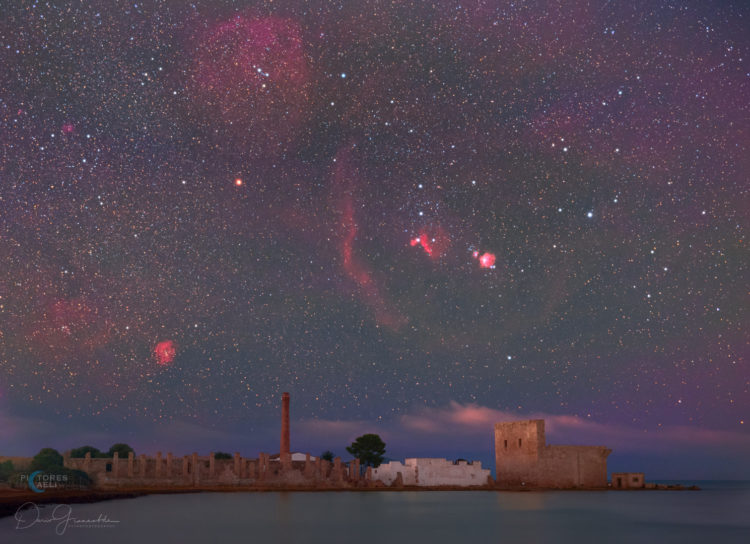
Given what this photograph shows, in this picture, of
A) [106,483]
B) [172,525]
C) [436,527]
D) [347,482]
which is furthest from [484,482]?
[172,525]

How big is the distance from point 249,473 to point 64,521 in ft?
136

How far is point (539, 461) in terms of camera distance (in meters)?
82.7

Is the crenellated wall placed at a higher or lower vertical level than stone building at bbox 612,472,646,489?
higher

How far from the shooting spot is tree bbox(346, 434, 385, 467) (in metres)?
97.1

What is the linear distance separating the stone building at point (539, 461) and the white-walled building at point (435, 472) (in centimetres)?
291

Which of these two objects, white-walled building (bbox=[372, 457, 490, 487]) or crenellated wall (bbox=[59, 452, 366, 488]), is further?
white-walled building (bbox=[372, 457, 490, 487])

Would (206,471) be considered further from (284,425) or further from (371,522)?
(371,522)

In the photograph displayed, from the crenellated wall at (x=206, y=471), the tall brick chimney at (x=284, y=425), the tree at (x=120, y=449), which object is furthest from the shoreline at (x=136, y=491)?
the tree at (x=120, y=449)

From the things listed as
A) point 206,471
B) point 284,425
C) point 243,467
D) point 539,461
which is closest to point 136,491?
point 206,471

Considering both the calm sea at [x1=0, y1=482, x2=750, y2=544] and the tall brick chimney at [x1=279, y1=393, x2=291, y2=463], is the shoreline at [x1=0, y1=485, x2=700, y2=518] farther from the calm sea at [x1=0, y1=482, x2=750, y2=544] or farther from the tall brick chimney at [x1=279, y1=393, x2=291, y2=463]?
the tall brick chimney at [x1=279, y1=393, x2=291, y2=463]

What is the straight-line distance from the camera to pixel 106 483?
71.2 m

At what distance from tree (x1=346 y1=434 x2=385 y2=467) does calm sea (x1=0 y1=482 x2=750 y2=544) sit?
109 feet

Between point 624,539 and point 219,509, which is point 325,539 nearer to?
point 624,539

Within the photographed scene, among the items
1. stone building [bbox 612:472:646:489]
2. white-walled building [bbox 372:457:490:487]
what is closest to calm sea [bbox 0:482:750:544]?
white-walled building [bbox 372:457:490:487]
